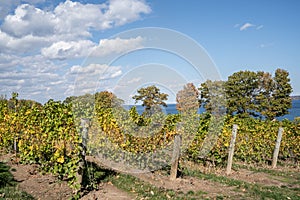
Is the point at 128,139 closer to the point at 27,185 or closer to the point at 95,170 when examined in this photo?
the point at 95,170

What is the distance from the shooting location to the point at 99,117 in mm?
8055

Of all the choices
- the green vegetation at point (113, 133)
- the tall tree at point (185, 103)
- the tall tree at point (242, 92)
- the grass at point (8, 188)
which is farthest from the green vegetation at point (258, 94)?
the grass at point (8, 188)

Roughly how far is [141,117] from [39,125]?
3.78 meters

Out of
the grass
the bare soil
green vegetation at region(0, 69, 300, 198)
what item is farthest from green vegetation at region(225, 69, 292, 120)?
the grass

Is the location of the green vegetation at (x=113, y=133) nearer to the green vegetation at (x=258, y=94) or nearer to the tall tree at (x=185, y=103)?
the tall tree at (x=185, y=103)

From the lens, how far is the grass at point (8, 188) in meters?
5.41

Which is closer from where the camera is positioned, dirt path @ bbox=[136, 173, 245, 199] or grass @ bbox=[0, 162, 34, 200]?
grass @ bbox=[0, 162, 34, 200]

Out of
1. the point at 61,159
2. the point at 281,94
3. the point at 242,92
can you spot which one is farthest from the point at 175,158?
the point at 281,94

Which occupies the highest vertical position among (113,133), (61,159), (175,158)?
(113,133)

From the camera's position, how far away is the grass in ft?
17.7

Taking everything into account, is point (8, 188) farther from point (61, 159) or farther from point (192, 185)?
point (192, 185)

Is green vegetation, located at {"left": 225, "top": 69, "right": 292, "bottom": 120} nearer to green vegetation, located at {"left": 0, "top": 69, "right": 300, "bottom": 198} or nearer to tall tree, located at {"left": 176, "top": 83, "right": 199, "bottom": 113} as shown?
tall tree, located at {"left": 176, "top": 83, "right": 199, "bottom": 113}

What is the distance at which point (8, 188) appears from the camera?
5910mm

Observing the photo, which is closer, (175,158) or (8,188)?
(8,188)
